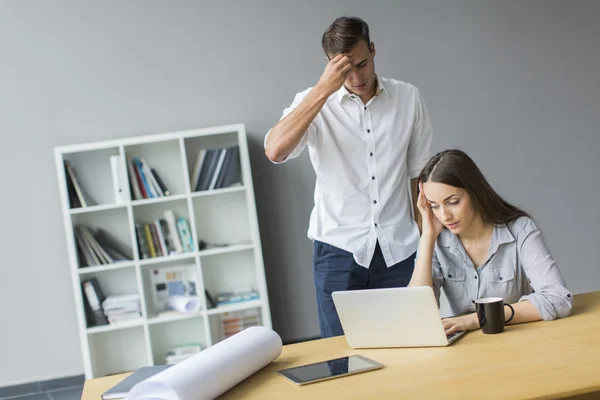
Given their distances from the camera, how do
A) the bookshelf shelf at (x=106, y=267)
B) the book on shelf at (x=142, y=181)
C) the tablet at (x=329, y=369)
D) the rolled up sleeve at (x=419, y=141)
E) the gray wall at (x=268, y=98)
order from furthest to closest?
the gray wall at (x=268, y=98) < the book on shelf at (x=142, y=181) < the bookshelf shelf at (x=106, y=267) < the rolled up sleeve at (x=419, y=141) < the tablet at (x=329, y=369)

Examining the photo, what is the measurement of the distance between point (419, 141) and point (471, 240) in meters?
0.70

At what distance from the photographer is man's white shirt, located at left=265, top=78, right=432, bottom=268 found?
283 cm

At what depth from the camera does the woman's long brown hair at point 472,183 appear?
2.29 metres

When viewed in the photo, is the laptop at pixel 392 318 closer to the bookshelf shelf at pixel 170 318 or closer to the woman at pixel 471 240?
the woman at pixel 471 240

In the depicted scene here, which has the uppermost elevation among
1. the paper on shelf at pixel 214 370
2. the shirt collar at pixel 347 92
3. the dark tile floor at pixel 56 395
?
the shirt collar at pixel 347 92

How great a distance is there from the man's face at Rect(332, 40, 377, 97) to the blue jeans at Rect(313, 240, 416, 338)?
60cm

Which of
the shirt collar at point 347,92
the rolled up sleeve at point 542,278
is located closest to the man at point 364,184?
the shirt collar at point 347,92

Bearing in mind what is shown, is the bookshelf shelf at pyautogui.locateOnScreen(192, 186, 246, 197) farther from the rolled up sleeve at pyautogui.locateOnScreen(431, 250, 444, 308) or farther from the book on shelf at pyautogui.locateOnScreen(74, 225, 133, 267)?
the rolled up sleeve at pyautogui.locateOnScreen(431, 250, 444, 308)

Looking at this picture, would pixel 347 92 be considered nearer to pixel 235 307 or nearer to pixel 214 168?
pixel 214 168

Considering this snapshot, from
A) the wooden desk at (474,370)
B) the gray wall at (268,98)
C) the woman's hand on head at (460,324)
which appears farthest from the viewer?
the gray wall at (268,98)

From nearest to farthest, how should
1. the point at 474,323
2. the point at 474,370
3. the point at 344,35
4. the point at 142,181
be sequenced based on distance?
the point at 474,370, the point at 474,323, the point at 344,35, the point at 142,181

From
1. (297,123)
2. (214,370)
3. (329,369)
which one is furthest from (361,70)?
(214,370)

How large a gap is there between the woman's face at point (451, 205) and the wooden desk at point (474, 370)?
41 centimetres

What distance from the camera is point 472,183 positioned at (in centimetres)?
230
